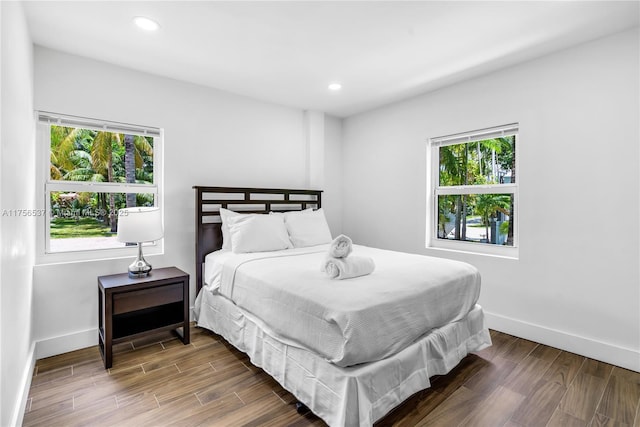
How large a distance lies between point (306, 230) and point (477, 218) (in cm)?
176

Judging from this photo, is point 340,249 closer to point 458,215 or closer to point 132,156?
point 458,215

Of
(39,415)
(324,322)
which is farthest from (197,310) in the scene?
(324,322)

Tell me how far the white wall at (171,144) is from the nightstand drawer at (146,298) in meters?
0.53

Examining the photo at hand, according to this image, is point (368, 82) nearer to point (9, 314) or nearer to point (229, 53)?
point (229, 53)

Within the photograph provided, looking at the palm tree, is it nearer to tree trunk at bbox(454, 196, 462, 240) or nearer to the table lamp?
the table lamp

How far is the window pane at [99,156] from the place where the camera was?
8.68 feet

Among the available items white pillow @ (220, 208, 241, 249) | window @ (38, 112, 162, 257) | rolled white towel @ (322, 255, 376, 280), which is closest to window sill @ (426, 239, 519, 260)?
rolled white towel @ (322, 255, 376, 280)

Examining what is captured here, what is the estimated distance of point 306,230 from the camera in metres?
3.41

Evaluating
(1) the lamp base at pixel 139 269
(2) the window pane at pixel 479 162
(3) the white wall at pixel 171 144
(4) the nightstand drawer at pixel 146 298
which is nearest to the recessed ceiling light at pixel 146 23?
(3) the white wall at pixel 171 144

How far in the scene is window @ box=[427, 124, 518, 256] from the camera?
3.02 m

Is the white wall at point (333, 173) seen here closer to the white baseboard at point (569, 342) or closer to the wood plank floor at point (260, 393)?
the white baseboard at point (569, 342)

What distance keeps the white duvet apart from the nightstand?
1.24ft

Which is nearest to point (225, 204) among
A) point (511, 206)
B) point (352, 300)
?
point (352, 300)

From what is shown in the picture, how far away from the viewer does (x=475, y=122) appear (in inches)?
123
